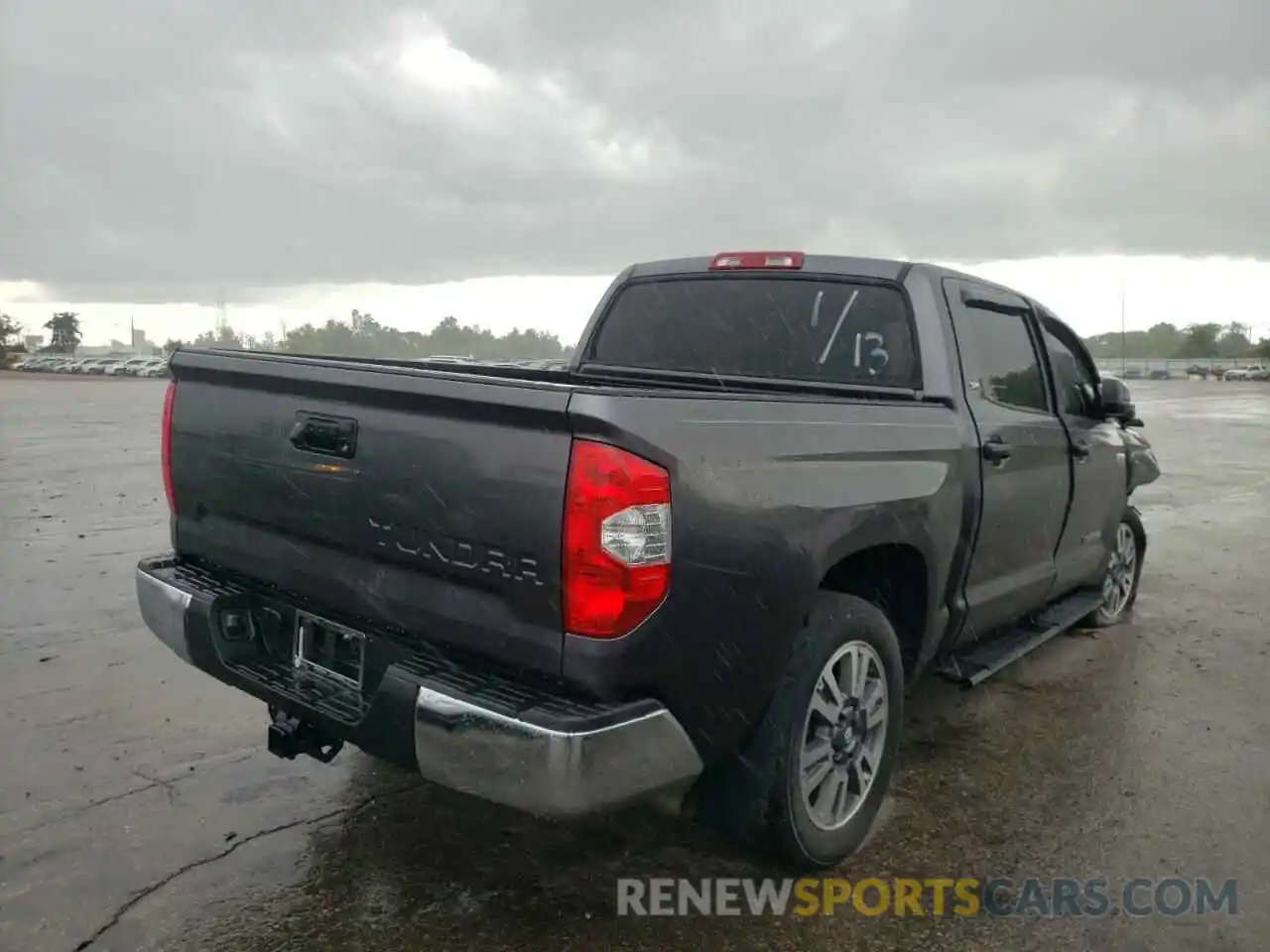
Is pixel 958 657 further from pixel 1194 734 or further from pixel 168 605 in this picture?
pixel 168 605

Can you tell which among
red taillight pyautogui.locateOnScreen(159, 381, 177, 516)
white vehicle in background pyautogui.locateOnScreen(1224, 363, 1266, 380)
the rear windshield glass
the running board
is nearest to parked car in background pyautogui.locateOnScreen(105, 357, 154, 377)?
the rear windshield glass

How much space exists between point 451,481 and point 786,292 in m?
2.20

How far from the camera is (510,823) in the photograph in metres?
3.53

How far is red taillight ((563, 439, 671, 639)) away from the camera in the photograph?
2.45 meters

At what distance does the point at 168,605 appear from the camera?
3346mm

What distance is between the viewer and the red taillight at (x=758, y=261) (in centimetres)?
442

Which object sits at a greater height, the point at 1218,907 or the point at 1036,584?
the point at 1036,584

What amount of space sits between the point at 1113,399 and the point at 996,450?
1604 millimetres

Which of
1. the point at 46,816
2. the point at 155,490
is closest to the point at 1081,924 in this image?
the point at 46,816

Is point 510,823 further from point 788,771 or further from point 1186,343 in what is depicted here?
point 1186,343
